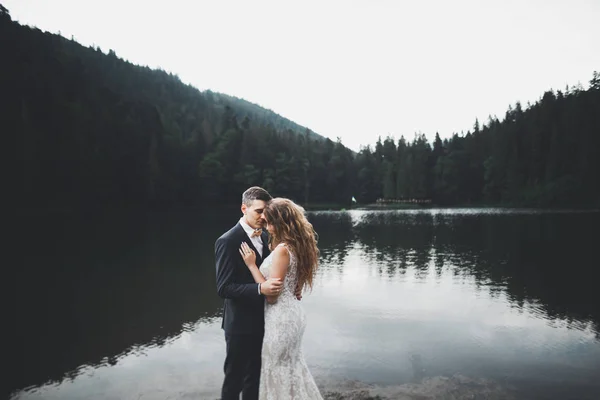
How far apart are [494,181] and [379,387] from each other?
115420 mm

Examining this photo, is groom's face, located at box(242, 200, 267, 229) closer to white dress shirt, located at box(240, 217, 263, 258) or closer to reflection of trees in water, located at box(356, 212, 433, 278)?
white dress shirt, located at box(240, 217, 263, 258)

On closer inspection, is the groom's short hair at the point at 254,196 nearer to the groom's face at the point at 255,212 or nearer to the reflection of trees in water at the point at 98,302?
the groom's face at the point at 255,212

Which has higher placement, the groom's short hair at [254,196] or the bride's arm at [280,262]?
the groom's short hair at [254,196]

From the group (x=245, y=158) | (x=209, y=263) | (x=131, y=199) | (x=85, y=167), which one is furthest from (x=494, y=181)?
(x=209, y=263)

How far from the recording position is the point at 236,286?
399cm

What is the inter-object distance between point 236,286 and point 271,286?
376 millimetres

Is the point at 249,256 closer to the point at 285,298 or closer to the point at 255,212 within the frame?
the point at 255,212

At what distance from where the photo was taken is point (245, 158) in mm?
118312

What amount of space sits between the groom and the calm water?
314cm

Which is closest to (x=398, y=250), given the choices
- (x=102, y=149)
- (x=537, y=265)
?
(x=537, y=265)

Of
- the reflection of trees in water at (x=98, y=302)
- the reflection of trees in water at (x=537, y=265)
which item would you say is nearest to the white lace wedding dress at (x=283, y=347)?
the reflection of trees in water at (x=98, y=302)

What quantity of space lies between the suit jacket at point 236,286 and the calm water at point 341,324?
136 inches

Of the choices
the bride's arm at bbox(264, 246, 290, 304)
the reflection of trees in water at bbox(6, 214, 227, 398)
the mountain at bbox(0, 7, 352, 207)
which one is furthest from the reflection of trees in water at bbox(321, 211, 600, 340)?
the mountain at bbox(0, 7, 352, 207)

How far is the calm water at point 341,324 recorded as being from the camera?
777 centimetres
